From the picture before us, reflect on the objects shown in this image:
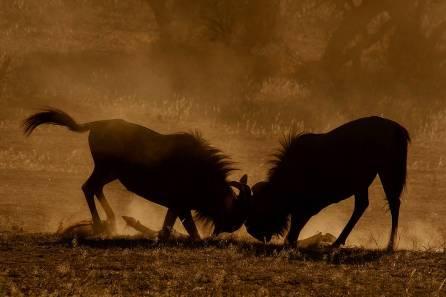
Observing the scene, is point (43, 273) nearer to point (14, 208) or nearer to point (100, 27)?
point (14, 208)

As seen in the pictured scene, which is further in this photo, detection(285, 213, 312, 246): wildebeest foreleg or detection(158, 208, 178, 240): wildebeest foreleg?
detection(285, 213, 312, 246): wildebeest foreleg

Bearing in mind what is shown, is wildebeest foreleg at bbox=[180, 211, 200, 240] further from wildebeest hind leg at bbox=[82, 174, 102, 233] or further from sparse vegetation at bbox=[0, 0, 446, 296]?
wildebeest hind leg at bbox=[82, 174, 102, 233]

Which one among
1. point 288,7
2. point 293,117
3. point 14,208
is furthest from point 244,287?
point 288,7

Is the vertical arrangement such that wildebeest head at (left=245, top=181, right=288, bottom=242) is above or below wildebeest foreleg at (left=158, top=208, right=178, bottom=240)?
above

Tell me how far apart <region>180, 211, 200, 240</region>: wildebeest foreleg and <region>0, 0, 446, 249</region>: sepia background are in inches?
118

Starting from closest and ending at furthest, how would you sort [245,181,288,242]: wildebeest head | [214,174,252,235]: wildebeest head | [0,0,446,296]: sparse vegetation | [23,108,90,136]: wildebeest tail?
[0,0,446,296]: sparse vegetation
[214,174,252,235]: wildebeest head
[245,181,288,242]: wildebeest head
[23,108,90,136]: wildebeest tail

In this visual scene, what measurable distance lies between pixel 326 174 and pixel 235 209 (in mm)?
1116

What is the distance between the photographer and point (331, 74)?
32031 mm

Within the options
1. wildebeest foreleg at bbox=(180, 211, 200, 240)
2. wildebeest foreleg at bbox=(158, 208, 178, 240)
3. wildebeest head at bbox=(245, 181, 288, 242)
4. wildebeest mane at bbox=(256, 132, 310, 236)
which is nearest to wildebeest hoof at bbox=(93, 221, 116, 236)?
wildebeest foreleg at bbox=(158, 208, 178, 240)

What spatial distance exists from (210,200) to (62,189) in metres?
6.67

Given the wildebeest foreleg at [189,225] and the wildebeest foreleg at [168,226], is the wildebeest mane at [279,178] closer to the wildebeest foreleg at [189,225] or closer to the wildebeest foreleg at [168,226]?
the wildebeest foreleg at [189,225]

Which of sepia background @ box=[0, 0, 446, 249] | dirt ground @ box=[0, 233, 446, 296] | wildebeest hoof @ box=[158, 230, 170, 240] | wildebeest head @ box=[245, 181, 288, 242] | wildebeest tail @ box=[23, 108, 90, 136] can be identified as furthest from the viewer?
sepia background @ box=[0, 0, 446, 249]

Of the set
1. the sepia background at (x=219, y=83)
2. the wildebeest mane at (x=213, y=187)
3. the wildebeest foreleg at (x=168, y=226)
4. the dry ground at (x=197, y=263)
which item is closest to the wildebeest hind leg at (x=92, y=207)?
the dry ground at (x=197, y=263)

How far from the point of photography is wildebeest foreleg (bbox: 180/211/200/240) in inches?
478
